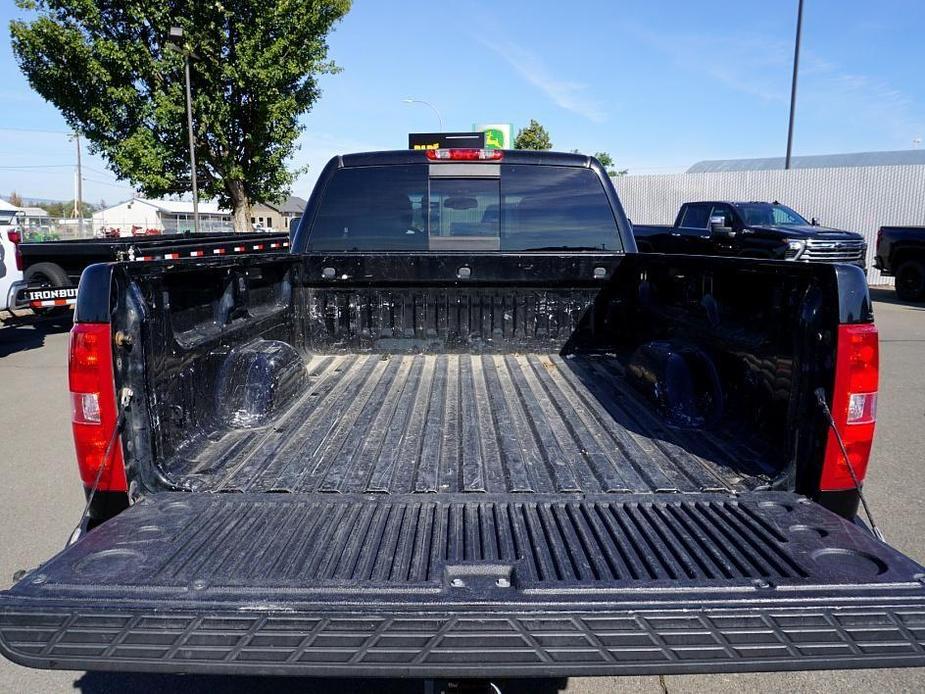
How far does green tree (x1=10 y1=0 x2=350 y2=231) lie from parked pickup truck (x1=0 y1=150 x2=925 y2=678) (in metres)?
18.7

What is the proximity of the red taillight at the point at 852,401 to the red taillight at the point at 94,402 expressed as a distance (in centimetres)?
229

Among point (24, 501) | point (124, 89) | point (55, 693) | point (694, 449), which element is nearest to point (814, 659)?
point (694, 449)

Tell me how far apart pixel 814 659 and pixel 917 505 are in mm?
3837

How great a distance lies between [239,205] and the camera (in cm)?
2336

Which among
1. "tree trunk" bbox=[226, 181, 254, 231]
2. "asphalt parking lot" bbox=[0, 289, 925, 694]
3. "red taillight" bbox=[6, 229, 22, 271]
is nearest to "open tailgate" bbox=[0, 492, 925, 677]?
"asphalt parking lot" bbox=[0, 289, 925, 694]

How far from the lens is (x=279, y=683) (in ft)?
9.16

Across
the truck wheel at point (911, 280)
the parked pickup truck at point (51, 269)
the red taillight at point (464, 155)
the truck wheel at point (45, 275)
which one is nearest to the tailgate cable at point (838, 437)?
the red taillight at point (464, 155)

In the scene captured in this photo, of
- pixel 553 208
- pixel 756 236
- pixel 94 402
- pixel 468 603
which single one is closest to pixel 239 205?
pixel 756 236

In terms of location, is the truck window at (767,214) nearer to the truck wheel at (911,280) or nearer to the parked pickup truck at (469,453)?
the truck wheel at (911,280)

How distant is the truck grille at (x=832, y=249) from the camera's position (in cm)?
1327

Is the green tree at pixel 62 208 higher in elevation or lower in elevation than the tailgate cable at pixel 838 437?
higher

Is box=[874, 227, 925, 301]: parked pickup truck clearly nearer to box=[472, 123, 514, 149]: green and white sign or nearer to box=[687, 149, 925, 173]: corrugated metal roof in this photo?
box=[472, 123, 514, 149]: green and white sign

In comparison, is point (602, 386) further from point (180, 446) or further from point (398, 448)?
point (180, 446)

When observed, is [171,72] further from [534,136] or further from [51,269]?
[534,136]
